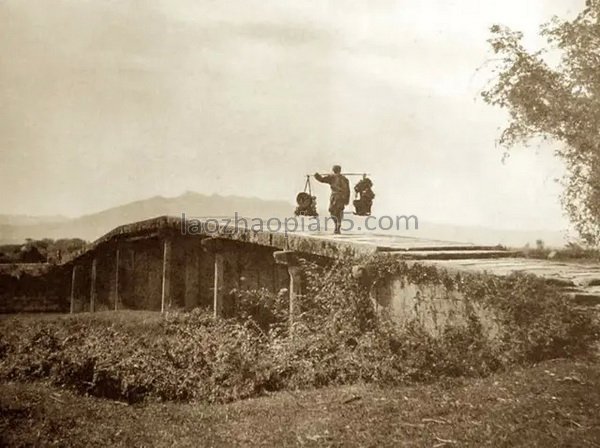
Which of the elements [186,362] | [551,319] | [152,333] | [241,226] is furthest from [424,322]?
[152,333]

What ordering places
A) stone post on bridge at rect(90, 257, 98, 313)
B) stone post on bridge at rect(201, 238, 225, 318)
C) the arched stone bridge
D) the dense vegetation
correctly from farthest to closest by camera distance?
1. stone post on bridge at rect(90, 257, 98, 313)
2. stone post on bridge at rect(201, 238, 225, 318)
3. the arched stone bridge
4. the dense vegetation

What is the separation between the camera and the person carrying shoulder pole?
12484 mm

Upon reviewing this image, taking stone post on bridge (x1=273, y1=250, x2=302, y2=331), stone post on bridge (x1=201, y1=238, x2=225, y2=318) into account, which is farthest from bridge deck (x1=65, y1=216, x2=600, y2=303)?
stone post on bridge (x1=201, y1=238, x2=225, y2=318)

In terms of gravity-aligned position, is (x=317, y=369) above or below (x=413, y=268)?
below

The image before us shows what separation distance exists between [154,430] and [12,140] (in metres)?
4.37

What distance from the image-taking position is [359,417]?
19.3ft

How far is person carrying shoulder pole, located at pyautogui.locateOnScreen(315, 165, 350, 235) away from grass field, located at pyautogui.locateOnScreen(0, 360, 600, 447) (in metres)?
5.79

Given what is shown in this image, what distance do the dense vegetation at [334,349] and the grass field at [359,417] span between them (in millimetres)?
386

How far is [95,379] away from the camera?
27.9 feet

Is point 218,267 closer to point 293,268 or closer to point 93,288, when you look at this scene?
point 293,268

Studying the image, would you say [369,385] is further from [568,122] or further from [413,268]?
[568,122]

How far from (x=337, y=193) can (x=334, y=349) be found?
4.86m

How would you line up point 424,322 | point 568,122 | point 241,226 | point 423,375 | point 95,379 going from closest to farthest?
point 423,375
point 424,322
point 95,379
point 241,226
point 568,122

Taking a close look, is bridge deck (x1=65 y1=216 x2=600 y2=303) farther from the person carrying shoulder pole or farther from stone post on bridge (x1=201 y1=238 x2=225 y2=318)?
the person carrying shoulder pole
